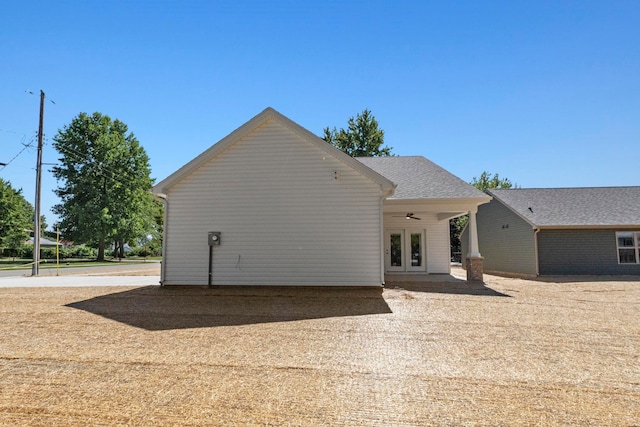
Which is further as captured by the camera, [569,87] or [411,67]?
[411,67]

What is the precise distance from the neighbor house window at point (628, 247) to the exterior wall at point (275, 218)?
14.8m

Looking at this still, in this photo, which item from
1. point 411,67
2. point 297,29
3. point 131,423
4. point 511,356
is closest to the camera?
point 131,423

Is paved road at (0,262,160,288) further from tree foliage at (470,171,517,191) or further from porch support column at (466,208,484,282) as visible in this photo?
tree foliage at (470,171,517,191)

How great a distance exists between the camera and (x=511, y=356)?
4.58 m

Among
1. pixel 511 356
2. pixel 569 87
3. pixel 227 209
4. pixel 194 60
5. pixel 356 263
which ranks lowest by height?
pixel 511 356

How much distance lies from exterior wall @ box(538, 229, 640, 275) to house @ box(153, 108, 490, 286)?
11650 millimetres

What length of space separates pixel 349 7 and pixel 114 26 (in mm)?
7455

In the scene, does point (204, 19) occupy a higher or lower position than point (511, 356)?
higher

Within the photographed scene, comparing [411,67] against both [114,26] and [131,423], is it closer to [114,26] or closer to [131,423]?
[114,26]

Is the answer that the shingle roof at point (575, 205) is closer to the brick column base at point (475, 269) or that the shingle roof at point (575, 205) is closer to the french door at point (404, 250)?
the brick column base at point (475, 269)

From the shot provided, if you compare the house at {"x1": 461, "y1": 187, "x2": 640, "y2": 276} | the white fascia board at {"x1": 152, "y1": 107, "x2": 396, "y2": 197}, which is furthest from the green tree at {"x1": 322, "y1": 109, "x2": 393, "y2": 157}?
the white fascia board at {"x1": 152, "y1": 107, "x2": 396, "y2": 197}

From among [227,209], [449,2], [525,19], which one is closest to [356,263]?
[227,209]

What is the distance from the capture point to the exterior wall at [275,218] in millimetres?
10172

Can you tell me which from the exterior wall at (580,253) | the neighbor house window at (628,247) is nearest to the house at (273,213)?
the exterior wall at (580,253)
